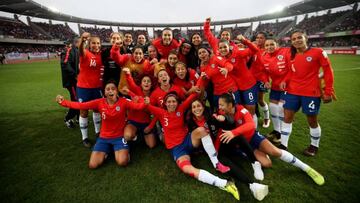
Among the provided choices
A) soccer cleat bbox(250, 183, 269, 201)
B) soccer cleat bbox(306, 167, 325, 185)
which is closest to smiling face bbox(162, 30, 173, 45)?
soccer cleat bbox(250, 183, 269, 201)

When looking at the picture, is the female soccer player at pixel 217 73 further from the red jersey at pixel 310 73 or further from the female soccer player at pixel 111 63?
the female soccer player at pixel 111 63

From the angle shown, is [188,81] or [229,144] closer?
[229,144]

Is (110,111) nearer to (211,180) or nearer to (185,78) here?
(185,78)

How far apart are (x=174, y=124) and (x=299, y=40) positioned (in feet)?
8.66

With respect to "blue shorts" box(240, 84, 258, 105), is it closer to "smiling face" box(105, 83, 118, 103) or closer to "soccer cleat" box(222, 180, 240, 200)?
"soccer cleat" box(222, 180, 240, 200)

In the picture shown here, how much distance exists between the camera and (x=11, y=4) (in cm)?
2731

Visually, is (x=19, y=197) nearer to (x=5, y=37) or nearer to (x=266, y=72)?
(x=266, y=72)

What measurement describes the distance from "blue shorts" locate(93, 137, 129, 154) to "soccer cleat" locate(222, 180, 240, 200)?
1.96 meters

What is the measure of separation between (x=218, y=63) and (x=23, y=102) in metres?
8.46

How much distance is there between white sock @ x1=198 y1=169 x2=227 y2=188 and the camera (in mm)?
2798

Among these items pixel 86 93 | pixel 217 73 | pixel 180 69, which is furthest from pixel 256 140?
pixel 86 93

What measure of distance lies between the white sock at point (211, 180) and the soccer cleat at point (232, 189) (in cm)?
5

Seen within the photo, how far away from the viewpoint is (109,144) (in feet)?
12.5

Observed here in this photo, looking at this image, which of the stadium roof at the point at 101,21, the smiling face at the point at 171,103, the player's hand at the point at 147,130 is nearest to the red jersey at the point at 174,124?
the smiling face at the point at 171,103
